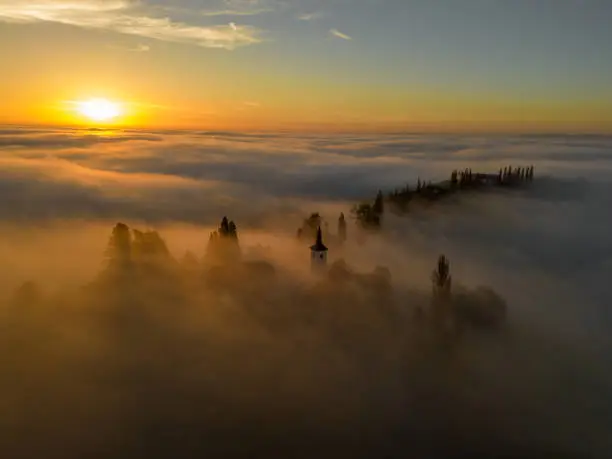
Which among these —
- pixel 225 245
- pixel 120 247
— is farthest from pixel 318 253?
pixel 120 247

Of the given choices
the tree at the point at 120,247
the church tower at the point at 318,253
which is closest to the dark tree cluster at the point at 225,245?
the tree at the point at 120,247

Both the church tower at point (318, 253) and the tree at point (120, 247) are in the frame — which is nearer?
the church tower at point (318, 253)

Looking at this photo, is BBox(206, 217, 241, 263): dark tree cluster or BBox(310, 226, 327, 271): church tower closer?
BBox(310, 226, 327, 271): church tower

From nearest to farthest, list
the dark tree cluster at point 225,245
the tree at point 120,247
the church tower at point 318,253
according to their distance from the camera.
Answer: the church tower at point 318,253, the dark tree cluster at point 225,245, the tree at point 120,247

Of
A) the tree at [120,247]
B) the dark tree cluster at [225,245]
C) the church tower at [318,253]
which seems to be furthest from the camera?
the tree at [120,247]

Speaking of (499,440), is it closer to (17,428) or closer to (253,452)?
(253,452)

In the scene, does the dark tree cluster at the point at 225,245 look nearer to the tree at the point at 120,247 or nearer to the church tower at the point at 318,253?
the tree at the point at 120,247

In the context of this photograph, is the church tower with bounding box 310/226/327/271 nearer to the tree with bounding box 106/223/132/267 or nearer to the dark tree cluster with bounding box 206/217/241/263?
the dark tree cluster with bounding box 206/217/241/263

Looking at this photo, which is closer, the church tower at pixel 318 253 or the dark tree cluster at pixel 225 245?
the church tower at pixel 318 253

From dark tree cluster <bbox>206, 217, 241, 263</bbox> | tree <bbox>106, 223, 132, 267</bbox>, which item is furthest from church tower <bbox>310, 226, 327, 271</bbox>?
tree <bbox>106, 223, 132, 267</bbox>

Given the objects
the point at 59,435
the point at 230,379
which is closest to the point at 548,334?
the point at 230,379
